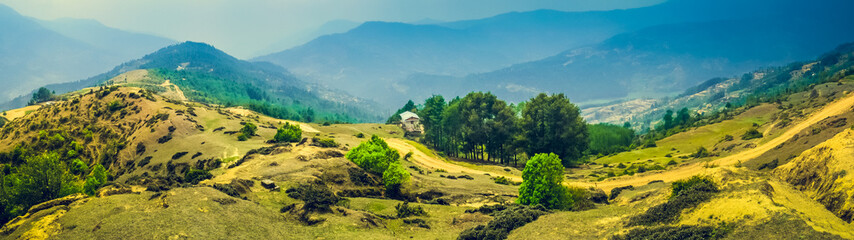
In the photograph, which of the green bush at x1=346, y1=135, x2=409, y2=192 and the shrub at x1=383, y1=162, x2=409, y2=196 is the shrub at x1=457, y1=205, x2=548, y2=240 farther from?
the green bush at x1=346, y1=135, x2=409, y2=192

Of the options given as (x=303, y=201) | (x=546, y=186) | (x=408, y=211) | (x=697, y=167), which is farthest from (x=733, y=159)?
(x=303, y=201)

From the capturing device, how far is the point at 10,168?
8738 centimetres

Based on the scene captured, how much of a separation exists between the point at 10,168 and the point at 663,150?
455 feet

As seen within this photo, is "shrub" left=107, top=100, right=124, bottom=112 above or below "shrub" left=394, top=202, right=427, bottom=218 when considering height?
above

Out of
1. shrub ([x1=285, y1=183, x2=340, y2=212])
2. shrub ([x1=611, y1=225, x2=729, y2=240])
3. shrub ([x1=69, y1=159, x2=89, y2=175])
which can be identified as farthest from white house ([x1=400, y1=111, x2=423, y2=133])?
shrub ([x1=611, y1=225, x2=729, y2=240])

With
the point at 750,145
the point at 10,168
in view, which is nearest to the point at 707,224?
the point at 750,145

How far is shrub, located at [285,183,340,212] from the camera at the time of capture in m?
44.5

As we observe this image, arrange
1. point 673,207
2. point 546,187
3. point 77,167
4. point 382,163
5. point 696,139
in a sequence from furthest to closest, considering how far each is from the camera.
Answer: point 696,139
point 77,167
point 382,163
point 546,187
point 673,207

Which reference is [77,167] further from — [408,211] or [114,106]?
[408,211]

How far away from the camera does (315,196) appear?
167 feet

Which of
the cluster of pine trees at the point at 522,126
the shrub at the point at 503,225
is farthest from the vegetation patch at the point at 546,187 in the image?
the cluster of pine trees at the point at 522,126

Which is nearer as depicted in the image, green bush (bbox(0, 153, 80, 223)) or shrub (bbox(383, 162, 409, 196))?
green bush (bbox(0, 153, 80, 223))

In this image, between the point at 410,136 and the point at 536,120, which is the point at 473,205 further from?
the point at 410,136

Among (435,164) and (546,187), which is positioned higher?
(546,187)
